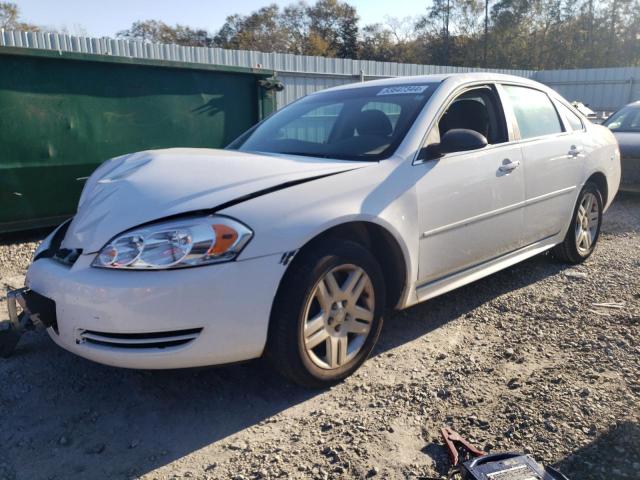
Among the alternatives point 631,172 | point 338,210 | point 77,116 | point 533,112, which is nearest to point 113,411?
point 338,210

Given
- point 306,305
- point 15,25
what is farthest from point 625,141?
point 15,25

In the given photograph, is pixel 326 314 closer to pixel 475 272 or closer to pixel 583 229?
pixel 475 272

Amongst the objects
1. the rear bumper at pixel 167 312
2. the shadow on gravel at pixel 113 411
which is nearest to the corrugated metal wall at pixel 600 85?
the shadow on gravel at pixel 113 411

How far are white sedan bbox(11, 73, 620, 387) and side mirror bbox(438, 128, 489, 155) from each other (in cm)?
1

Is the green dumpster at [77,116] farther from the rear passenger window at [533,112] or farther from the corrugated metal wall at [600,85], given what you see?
the corrugated metal wall at [600,85]

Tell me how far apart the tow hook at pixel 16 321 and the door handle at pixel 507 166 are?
2868 mm

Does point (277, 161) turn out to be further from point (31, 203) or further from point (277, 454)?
point (31, 203)

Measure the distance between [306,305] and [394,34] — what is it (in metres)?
53.3

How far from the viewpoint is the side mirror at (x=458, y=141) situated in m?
3.11

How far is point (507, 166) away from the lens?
11.9 ft

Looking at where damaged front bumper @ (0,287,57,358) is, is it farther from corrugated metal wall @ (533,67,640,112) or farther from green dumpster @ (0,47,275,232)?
corrugated metal wall @ (533,67,640,112)

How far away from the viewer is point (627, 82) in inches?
735

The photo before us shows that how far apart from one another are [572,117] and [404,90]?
2.05 meters

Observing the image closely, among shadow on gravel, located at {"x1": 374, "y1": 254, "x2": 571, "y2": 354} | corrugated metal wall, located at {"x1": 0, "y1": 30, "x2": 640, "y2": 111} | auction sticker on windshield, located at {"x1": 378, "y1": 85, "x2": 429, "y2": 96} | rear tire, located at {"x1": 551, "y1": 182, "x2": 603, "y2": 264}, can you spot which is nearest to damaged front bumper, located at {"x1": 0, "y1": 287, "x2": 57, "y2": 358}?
shadow on gravel, located at {"x1": 374, "y1": 254, "x2": 571, "y2": 354}
